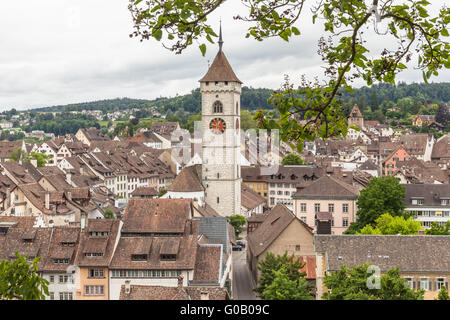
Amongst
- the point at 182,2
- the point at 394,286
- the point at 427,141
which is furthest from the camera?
the point at 427,141

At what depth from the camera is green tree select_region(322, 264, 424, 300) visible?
22531 millimetres

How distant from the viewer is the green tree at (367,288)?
73.9 ft

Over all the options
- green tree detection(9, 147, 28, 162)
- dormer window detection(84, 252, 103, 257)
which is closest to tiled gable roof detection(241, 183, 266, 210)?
dormer window detection(84, 252, 103, 257)

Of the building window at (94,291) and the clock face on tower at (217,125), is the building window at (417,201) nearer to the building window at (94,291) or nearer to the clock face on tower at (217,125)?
the clock face on tower at (217,125)

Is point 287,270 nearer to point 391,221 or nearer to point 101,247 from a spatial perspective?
point 101,247

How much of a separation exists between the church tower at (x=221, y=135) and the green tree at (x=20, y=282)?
47.3 meters

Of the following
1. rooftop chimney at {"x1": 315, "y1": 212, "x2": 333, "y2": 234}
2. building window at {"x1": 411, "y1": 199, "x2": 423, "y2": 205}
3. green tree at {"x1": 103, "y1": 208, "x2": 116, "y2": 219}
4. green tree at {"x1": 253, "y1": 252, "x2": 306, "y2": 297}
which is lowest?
green tree at {"x1": 253, "y1": 252, "x2": 306, "y2": 297}

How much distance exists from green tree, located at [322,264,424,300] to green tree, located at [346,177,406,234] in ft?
85.1

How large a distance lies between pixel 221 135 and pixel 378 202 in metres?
15.8

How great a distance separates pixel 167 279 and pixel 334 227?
90.6 ft

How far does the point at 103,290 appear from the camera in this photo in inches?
1228

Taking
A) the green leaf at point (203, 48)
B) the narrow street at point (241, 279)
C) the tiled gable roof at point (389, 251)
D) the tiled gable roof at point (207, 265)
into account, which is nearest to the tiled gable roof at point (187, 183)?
the narrow street at point (241, 279)

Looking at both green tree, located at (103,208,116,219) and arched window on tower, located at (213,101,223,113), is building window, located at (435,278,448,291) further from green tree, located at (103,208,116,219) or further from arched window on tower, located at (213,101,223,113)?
green tree, located at (103,208,116,219)

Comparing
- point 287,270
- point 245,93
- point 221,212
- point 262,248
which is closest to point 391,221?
point 262,248
